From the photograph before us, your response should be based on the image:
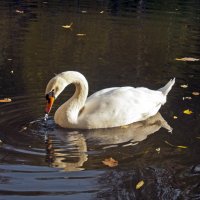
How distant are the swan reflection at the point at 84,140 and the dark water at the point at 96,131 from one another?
0.05 feet

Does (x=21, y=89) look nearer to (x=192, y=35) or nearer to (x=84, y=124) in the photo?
(x=84, y=124)

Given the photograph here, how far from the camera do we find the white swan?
8203mm

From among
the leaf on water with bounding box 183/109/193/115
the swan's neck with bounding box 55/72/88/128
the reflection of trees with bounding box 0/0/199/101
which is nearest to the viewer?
the swan's neck with bounding box 55/72/88/128

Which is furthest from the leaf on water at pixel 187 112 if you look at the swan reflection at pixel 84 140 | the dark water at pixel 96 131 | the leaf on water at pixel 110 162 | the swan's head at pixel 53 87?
the leaf on water at pixel 110 162

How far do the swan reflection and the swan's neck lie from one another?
151mm

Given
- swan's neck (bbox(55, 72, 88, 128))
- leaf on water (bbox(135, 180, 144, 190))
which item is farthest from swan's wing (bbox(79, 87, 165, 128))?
leaf on water (bbox(135, 180, 144, 190))

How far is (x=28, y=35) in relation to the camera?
15.1 m

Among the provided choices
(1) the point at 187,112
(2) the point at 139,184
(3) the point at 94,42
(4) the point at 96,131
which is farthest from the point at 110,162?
(3) the point at 94,42

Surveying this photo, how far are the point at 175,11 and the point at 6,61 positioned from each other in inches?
479

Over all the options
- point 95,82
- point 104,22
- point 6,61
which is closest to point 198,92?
point 95,82

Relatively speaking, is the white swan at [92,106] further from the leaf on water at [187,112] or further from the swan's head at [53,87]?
the leaf on water at [187,112]

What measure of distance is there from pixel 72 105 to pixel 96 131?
1.74 feet

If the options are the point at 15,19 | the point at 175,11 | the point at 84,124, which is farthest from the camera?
the point at 175,11

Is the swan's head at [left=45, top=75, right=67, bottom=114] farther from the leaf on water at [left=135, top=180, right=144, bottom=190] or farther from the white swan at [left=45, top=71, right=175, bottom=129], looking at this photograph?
the leaf on water at [left=135, top=180, right=144, bottom=190]
